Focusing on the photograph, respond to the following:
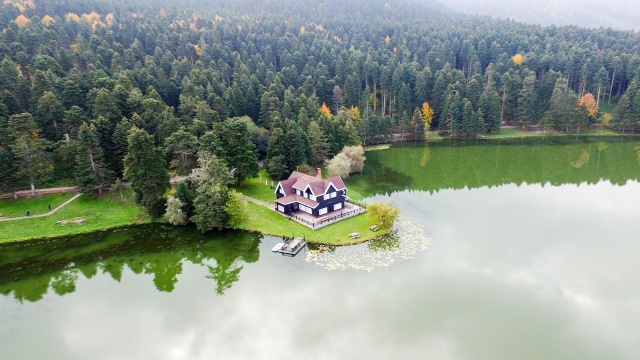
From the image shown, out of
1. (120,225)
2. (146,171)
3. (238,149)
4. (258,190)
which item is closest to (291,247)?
(258,190)

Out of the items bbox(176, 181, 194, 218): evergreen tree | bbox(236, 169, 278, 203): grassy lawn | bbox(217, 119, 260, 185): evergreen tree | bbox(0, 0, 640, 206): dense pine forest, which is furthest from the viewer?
bbox(217, 119, 260, 185): evergreen tree

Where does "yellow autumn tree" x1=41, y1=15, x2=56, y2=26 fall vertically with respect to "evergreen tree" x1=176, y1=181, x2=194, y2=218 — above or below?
above

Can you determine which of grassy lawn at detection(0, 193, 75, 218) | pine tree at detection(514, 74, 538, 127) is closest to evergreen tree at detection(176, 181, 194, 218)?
grassy lawn at detection(0, 193, 75, 218)

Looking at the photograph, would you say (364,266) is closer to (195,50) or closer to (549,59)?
(195,50)

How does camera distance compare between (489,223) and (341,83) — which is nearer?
(489,223)

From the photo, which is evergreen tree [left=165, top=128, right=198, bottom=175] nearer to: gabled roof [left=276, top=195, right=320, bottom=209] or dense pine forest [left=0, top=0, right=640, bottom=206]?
dense pine forest [left=0, top=0, right=640, bottom=206]

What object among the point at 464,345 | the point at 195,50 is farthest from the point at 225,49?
the point at 464,345
